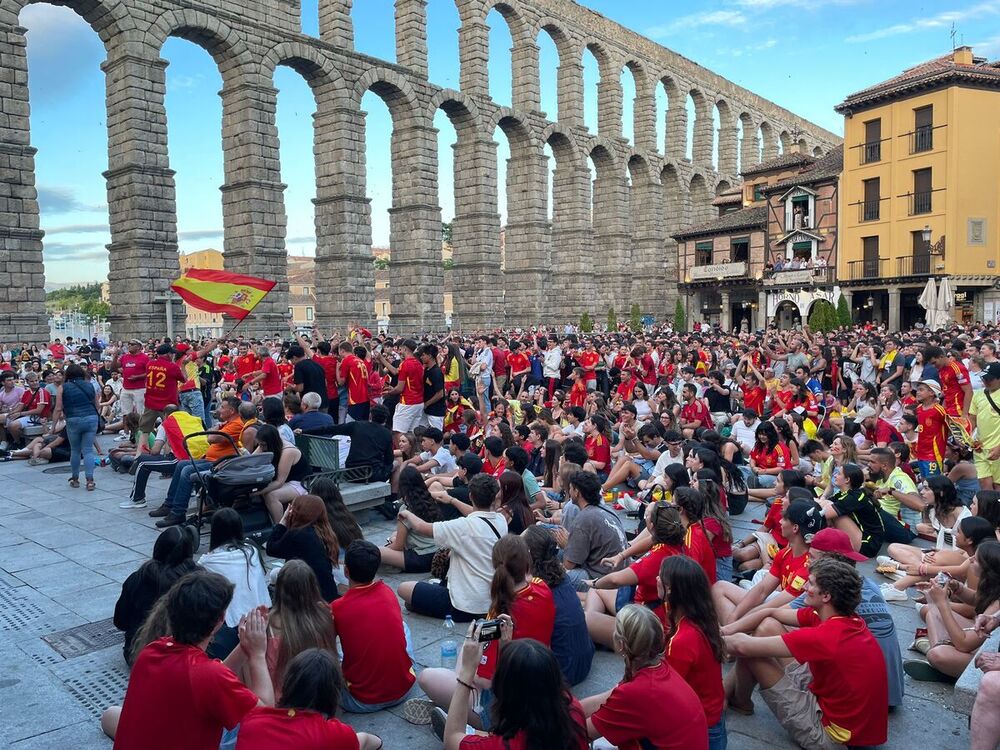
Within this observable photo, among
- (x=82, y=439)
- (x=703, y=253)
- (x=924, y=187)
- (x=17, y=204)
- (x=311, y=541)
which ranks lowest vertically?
(x=311, y=541)

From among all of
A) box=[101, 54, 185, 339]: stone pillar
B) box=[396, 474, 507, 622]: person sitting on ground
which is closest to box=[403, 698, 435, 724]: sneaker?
box=[396, 474, 507, 622]: person sitting on ground

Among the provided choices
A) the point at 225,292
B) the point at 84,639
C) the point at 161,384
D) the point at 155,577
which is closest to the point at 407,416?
the point at 161,384

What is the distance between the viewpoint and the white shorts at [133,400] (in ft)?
43.4

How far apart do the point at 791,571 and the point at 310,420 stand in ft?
20.5

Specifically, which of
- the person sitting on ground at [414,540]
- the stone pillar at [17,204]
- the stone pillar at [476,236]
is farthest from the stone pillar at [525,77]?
the person sitting on ground at [414,540]

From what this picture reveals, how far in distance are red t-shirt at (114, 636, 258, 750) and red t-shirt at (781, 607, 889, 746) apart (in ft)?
9.45

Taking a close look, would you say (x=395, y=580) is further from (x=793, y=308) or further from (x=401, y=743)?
(x=793, y=308)

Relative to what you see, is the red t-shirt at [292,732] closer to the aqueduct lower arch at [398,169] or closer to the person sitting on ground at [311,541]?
the person sitting on ground at [311,541]

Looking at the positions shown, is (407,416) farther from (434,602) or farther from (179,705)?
(179,705)

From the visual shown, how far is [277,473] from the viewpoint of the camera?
25.3ft

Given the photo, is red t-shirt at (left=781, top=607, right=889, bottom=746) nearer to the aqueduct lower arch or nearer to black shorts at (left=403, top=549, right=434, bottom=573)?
black shorts at (left=403, top=549, right=434, bottom=573)

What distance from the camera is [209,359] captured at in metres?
17.8

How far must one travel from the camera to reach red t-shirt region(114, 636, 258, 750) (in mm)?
3363

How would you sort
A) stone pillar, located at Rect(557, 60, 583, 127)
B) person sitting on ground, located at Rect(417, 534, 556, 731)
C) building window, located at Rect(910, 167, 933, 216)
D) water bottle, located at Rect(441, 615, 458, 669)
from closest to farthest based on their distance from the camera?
1. person sitting on ground, located at Rect(417, 534, 556, 731)
2. water bottle, located at Rect(441, 615, 458, 669)
3. building window, located at Rect(910, 167, 933, 216)
4. stone pillar, located at Rect(557, 60, 583, 127)
